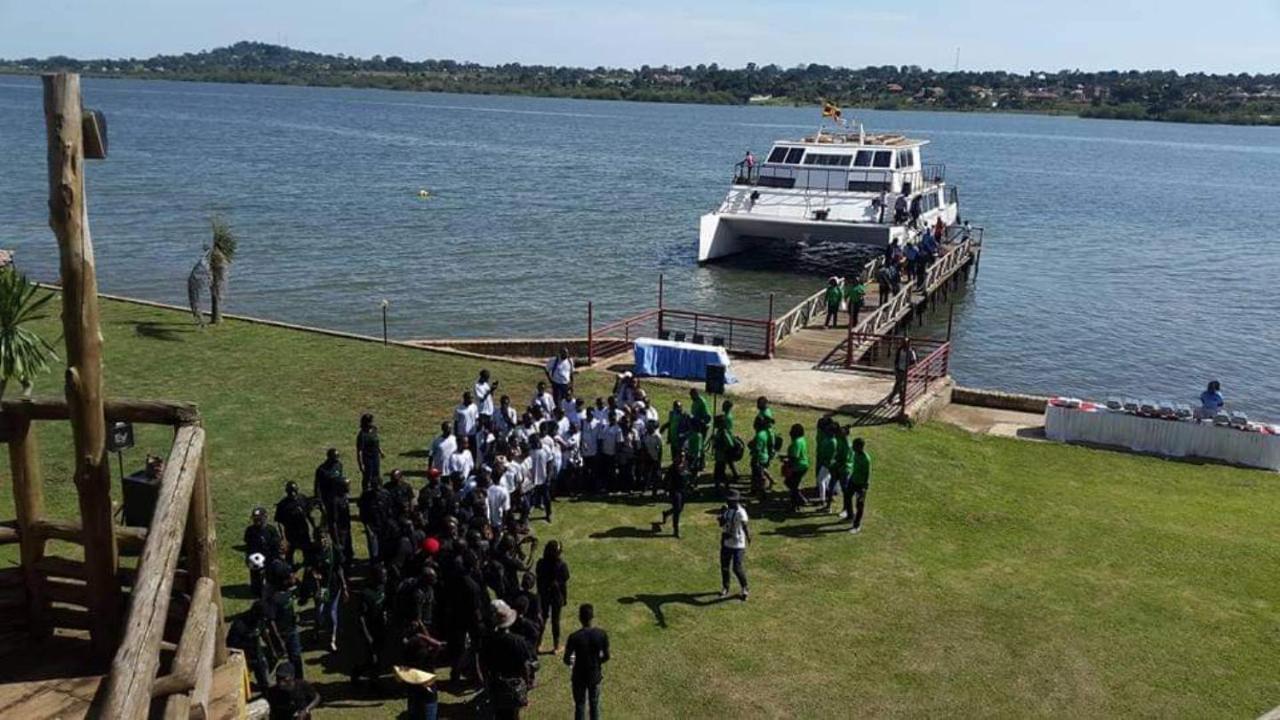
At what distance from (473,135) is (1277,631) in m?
121

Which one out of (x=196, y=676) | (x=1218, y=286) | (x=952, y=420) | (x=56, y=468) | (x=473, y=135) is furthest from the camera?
(x=473, y=135)

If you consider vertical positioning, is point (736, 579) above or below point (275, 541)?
below

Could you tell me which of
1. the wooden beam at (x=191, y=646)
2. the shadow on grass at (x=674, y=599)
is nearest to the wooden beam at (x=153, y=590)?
the wooden beam at (x=191, y=646)

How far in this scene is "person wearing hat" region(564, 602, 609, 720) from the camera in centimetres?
909

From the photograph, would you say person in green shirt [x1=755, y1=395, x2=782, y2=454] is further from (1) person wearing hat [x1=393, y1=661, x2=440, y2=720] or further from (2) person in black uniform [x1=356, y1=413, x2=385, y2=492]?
(1) person wearing hat [x1=393, y1=661, x2=440, y2=720]

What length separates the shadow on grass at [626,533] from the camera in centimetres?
1384

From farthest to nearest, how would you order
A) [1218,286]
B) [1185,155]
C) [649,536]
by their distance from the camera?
[1185,155], [1218,286], [649,536]

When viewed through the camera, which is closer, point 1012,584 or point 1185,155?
point 1012,584

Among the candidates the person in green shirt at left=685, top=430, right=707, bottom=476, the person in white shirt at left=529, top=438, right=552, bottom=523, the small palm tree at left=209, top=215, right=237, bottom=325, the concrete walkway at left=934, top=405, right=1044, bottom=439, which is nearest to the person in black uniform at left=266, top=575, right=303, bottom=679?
the person in white shirt at left=529, top=438, right=552, bottom=523

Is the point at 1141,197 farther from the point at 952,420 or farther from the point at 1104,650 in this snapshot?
the point at 1104,650

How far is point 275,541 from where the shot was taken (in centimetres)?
1040

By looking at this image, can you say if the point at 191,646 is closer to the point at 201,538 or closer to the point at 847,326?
the point at 201,538

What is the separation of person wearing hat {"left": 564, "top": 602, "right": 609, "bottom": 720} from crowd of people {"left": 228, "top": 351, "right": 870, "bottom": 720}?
0.04 feet

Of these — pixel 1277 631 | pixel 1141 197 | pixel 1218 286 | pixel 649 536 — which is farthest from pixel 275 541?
pixel 1141 197
